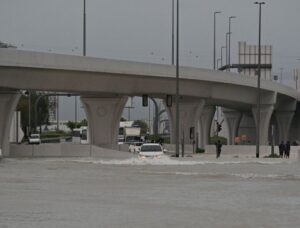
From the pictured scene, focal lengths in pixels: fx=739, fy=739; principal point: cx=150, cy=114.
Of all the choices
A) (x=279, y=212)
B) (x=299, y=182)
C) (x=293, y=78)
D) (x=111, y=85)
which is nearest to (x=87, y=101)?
(x=111, y=85)

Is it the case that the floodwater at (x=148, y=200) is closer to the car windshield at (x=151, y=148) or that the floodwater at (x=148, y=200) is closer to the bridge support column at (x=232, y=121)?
the car windshield at (x=151, y=148)

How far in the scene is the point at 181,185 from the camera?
2745 cm

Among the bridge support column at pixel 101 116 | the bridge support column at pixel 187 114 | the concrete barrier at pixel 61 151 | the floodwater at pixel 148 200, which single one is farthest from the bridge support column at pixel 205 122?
the floodwater at pixel 148 200

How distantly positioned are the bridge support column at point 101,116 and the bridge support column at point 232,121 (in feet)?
157

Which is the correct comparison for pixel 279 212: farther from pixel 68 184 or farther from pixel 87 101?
pixel 87 101

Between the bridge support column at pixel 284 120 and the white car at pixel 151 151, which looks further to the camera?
the bridge support column at pixel 284 120

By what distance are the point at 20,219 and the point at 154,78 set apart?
51.5m

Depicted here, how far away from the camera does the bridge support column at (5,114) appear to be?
197 ft

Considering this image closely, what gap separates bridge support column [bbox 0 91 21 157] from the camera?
6012 cm

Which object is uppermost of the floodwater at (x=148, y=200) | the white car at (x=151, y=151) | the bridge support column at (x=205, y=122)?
the bridge support column at (x=205, y=122)

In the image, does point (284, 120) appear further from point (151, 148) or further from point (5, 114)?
point (151, 148)

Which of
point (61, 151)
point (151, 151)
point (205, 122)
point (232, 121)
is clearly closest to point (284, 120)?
point (205, 122)

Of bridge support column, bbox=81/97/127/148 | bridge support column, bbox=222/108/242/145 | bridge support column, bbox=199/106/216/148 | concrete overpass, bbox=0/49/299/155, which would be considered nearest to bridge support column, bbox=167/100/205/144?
concrete overpass, bbox=0/49/299/155

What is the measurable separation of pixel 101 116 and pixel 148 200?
50.0 m
